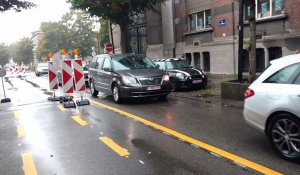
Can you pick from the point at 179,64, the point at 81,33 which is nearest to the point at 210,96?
the point at 179,64

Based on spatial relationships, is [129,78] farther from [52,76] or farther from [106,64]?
[52,76]

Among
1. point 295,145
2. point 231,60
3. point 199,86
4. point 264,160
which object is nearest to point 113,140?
point 264,160

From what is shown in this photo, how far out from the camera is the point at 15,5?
25.3 meters

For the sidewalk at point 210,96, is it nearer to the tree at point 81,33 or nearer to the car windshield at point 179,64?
the car windshield at point 179,64

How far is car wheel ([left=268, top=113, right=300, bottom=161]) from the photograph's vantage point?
4.75 m

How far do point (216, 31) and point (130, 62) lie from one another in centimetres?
989

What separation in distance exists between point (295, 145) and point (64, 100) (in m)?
9.20

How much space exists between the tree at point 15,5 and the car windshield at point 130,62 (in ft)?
50.5

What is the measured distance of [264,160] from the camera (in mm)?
4938

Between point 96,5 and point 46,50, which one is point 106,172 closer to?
point 96,5

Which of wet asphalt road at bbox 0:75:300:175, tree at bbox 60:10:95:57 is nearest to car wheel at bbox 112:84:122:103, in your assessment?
wet asphalt road at bbox 0:75:300:175

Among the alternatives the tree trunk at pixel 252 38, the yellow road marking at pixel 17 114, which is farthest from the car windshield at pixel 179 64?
the yellow road marking at pixel 17 114

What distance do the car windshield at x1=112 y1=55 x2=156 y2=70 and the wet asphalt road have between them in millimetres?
2338

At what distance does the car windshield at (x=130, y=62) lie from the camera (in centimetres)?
1211
